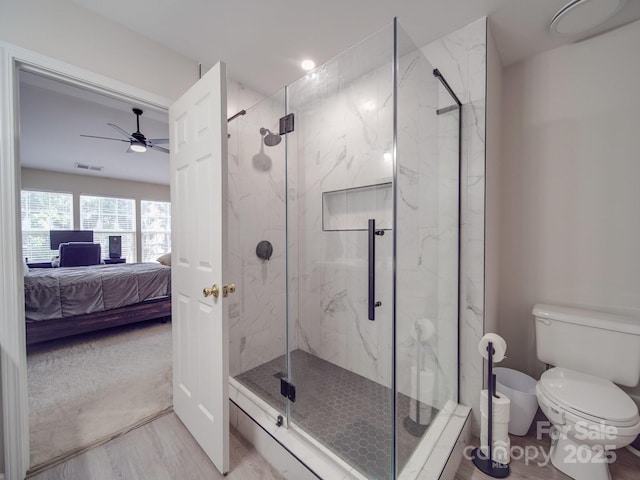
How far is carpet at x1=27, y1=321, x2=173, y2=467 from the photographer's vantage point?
1.67 m

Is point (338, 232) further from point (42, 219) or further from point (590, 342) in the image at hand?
point (42, 219)

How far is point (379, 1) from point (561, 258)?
2.01 m

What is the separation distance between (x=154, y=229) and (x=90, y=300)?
4.37 m

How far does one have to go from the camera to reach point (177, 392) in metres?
1.79

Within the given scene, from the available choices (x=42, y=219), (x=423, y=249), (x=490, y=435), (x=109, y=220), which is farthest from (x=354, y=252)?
(x=42, y=219)

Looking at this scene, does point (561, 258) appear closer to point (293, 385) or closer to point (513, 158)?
point (513, 158)

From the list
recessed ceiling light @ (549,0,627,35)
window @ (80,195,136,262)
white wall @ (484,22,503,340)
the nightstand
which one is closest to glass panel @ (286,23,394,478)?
white wall @ (484,22,503,340)

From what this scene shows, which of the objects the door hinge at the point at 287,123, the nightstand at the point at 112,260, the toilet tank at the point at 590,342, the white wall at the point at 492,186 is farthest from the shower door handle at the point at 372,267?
the nightstand at the point at 112,260

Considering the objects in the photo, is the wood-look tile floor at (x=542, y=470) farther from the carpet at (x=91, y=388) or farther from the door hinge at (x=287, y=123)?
the door hinge at (x=287, y=123)

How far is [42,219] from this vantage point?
5.55 meters

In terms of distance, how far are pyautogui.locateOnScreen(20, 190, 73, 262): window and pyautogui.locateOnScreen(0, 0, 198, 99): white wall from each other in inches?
236

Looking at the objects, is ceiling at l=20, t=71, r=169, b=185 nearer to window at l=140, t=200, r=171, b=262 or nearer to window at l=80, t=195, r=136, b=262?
window at l=80, t=195, r=136, b=262

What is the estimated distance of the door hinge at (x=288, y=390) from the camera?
1659 mm

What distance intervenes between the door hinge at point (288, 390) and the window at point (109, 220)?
6548mm
